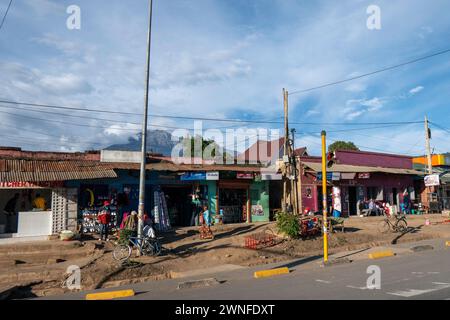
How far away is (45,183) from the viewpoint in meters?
17.7

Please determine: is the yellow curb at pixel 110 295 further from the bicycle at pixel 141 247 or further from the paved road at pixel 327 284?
the bicycle at pixel 141 247

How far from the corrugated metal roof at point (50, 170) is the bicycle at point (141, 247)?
5.59m

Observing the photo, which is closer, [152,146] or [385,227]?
[385,227]

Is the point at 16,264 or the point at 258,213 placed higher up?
the point at 258,213

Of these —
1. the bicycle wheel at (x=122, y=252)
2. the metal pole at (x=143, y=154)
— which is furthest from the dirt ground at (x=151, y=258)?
the metal pole at (x=143, y=154)

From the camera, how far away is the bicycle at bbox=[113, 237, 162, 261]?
12.4 metres

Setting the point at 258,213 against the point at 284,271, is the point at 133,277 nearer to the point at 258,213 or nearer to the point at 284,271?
the point at 284,271

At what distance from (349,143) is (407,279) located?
2064 inches

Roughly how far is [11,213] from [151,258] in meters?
9.53

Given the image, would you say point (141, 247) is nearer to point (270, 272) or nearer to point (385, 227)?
point (270, 272)

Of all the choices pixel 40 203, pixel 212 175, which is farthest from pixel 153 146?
pixel 40 203

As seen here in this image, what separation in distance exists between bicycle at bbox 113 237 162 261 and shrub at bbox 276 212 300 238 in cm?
518

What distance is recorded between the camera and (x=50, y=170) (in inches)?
705

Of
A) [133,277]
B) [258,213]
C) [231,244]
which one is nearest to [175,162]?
[258,213]
